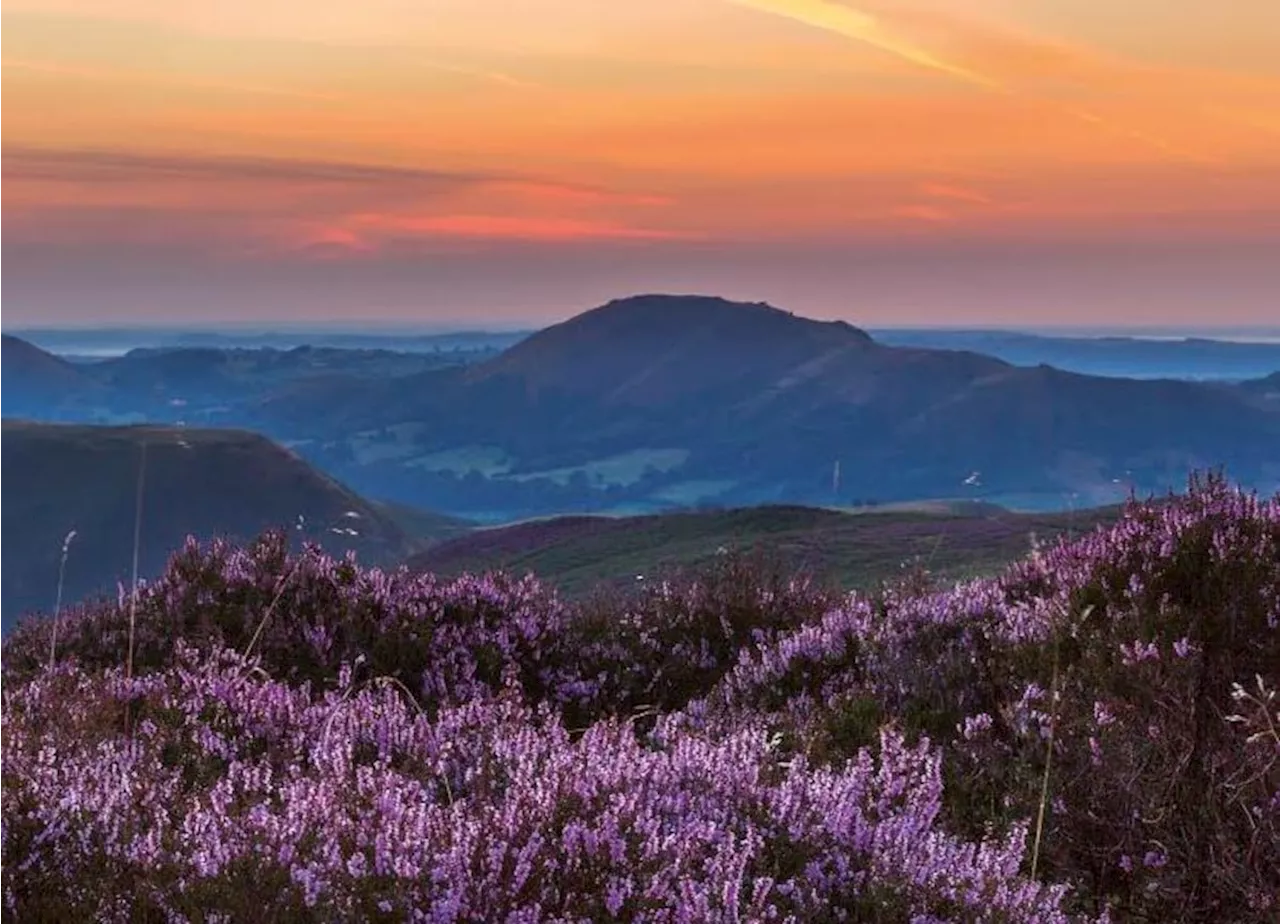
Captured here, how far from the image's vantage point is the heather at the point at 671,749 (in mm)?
3609

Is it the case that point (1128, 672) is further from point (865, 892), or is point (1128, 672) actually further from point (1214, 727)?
point (865, 892)

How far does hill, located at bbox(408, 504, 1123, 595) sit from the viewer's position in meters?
36.9

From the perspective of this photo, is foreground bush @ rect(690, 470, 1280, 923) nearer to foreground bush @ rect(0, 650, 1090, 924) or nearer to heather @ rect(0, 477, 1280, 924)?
heather @ rect(0, 477, 1280, 924)

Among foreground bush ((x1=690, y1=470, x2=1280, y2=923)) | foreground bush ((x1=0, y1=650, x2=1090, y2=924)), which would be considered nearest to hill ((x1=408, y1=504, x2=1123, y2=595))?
foreground bush ((x1=690, y1=470, x2=1280, y2=923))

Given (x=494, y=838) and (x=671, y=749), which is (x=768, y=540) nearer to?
(x=671, y=749)

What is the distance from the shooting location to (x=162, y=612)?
31.2ft

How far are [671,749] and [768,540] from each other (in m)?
43.4

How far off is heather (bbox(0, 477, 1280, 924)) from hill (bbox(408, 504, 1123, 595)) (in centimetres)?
1714

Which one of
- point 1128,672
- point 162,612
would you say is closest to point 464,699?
point 162,612

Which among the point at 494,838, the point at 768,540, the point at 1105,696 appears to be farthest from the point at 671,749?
the point at 768,540

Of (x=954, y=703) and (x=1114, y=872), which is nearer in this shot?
(x=1114, y=872)

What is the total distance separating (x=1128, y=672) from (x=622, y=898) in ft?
13.0

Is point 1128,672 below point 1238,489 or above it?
below

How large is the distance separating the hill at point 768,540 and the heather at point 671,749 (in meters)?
17.1
